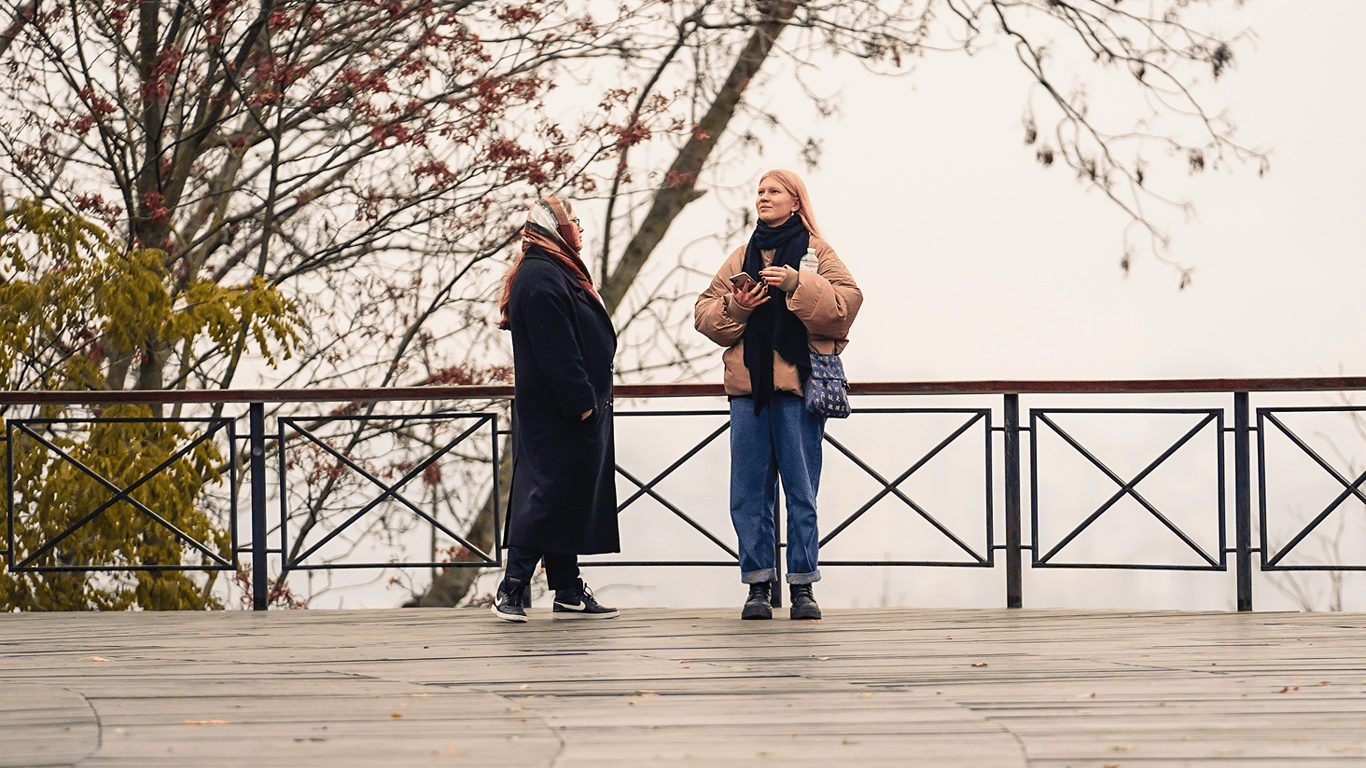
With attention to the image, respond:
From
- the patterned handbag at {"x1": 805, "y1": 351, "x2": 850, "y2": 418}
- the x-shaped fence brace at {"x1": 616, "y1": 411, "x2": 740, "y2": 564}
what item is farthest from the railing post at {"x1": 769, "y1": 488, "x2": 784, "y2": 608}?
the patterned handbag at {"x1": 805, "y1": 351, "x2": 850, "y2": 418}

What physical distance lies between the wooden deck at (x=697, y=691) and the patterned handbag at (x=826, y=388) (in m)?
0.68

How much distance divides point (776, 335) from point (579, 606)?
1.16 m

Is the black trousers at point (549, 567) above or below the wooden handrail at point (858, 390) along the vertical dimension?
below

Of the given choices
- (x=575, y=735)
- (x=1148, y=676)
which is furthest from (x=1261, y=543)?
(x=575, y=735)

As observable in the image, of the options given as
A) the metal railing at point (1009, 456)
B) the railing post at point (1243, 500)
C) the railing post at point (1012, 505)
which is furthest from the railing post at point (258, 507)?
the railing post at point (1243, 500)

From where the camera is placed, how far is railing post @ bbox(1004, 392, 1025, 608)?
460 cm

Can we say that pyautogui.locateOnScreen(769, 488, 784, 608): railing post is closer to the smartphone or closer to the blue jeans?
the blue jeans

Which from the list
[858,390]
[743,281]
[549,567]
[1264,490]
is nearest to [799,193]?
[743,281]

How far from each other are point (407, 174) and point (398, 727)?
223 inches

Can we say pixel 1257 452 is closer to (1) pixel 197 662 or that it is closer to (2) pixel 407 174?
(1) pixel 197 662

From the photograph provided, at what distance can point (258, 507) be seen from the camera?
4703mm

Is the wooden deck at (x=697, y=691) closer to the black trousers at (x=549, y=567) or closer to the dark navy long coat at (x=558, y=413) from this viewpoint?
the black trousers at (x=549, y=567)

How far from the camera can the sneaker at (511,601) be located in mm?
4102

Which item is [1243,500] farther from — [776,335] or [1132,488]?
[776,335]
